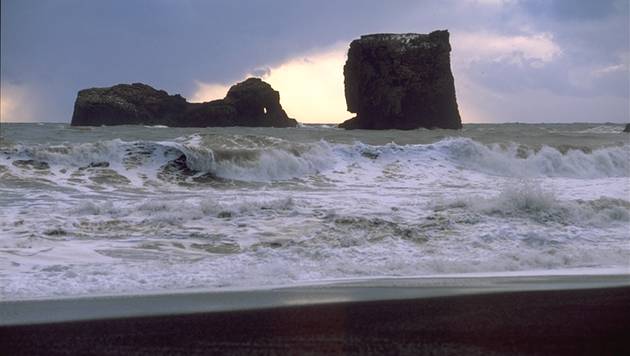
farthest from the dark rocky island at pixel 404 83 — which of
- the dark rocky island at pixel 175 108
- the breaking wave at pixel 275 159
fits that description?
the breaking wave at pixel 275 159

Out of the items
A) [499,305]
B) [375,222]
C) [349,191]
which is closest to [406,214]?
[375,222]

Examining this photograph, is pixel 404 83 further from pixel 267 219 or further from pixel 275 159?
pixel 267 219

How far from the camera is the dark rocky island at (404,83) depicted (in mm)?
54781

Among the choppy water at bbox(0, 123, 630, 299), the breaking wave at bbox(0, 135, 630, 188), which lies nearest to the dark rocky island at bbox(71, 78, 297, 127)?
the breaking wave at bbox(0, 135, 630, 188)

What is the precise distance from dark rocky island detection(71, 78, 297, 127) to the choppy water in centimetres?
3987

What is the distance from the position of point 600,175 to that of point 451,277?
12.3 m

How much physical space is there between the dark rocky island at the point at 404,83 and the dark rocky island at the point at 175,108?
762cm

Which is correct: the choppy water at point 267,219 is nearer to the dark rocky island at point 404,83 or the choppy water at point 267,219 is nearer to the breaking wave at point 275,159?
the breaking wave at point 275,159

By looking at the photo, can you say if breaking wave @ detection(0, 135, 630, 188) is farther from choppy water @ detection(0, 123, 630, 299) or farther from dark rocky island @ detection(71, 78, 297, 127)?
dark rocky island @ detection(71, 78, 297, 127)

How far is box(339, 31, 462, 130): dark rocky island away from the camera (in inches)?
2157

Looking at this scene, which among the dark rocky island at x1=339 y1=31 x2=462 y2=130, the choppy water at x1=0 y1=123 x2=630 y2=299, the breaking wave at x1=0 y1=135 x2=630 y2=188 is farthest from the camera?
the dark rocky island at x1=339 y1=31 x2=462 y2=130

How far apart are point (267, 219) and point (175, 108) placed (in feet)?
167

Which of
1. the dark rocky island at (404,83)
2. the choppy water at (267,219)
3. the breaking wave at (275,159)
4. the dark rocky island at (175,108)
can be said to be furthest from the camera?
the dark rocky island at (404,83)

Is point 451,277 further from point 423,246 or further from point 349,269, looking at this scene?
point 423,246
